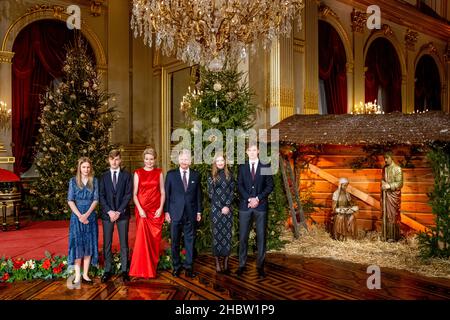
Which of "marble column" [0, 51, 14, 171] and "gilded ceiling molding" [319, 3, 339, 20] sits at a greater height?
"gilded ceiling molding" [319, 3, 339, 20]

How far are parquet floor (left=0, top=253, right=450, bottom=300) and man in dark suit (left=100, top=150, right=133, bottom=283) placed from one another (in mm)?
249

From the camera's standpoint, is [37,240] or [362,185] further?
[362,185]

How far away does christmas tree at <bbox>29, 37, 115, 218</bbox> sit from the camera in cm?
823

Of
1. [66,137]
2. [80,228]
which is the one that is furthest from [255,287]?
[66,137]

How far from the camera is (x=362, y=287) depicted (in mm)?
4309

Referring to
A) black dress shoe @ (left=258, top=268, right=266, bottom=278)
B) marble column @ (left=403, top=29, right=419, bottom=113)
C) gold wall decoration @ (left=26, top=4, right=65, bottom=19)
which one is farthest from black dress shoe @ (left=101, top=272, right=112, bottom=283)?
marble column @ (left=403, top=29, right=419, bottom=113)

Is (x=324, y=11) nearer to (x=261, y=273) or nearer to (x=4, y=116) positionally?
(x=261, y=273)

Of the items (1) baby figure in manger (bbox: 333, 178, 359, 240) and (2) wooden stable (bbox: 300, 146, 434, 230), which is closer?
(1) baby figure in manger (bbox: 333, 178, 359, 240)

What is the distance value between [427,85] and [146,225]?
43.7 ft

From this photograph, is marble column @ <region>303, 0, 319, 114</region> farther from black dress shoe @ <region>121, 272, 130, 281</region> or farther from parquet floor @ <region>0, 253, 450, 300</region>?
black dress shoe @ <region>121, 272, 130, 281</region>

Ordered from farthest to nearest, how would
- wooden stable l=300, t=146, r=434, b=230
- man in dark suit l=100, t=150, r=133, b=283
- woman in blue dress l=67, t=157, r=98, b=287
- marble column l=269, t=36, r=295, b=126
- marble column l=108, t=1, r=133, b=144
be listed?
1. marble column l=108, t=1, r=133, b=144
2. marble column l=269, t=36, r=295, b=126
3. wooden stable l=300, t=146, r=434, b=230
4. man in dark suit l=100, t=150, r=133, b=283
5. woman in blue dress l=67, t=157, r=98, b=287

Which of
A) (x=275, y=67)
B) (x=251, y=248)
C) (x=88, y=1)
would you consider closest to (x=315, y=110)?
(x=275, y=67)

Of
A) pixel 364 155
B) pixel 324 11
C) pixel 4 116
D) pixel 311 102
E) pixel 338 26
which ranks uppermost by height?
pixel 324 11

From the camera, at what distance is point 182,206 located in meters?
4.66
